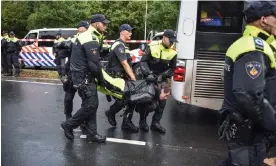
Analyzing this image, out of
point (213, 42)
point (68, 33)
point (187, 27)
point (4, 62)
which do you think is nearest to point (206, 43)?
point (213, 42)

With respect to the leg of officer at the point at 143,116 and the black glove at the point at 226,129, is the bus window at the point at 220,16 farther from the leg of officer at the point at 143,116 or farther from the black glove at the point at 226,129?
the black glove at the point at 226,129

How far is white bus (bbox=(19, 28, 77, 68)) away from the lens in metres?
14.9

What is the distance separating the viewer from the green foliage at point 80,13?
19.9 meters

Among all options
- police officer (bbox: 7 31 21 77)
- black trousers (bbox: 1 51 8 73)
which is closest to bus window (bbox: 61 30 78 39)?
police officer (bbox: 7 31 21 77)

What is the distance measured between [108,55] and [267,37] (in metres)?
3.65

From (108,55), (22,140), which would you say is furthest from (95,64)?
(22,140)

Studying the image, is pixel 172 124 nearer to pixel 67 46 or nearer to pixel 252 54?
pixel 67 46

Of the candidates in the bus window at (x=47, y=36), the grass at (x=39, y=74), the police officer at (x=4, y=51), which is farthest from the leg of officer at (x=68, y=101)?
the bus window at (x=47, y=36)

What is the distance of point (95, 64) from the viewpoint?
16.1ft

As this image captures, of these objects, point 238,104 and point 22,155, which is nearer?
point 238,104

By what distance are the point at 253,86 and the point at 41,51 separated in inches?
526

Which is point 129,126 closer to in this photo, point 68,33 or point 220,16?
point 220,16

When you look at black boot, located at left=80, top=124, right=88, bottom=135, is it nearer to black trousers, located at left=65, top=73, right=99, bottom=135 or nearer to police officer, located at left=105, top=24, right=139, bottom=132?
black trousers, located at left=65, top=73, right=99, bottom=135

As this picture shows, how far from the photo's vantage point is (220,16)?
5.95m
